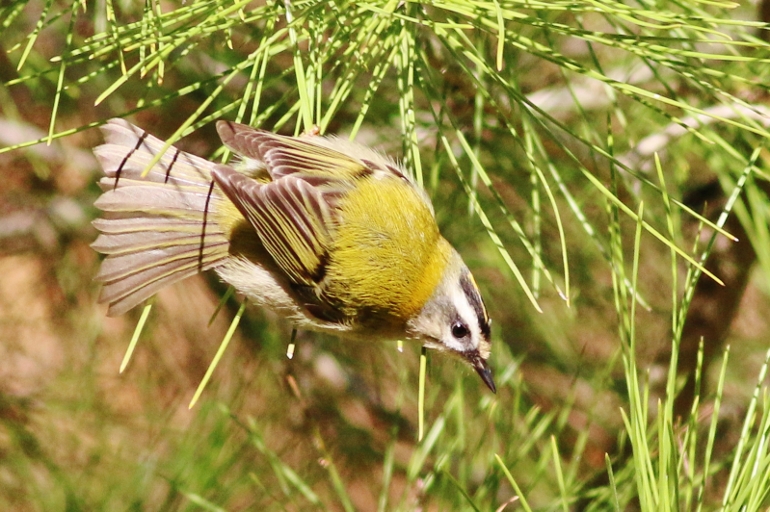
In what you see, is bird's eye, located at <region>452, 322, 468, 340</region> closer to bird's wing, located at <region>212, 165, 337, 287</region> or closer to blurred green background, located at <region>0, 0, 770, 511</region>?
blurred green background, located at <region>0, 0, 770, 511</region>

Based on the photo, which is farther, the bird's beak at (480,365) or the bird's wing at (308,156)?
the bird's beak at (480,365)

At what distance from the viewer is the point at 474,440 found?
4.58ft

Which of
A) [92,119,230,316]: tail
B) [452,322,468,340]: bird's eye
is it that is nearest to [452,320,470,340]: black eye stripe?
[452,322,468,340]: bird's eye

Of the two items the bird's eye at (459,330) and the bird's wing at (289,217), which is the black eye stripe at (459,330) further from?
the bird's wing at (289,217)

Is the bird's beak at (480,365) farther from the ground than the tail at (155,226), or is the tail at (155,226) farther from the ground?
the tail at (155,226)

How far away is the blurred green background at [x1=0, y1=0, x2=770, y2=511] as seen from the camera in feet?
2.55

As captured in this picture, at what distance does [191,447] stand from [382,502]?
1.14ft

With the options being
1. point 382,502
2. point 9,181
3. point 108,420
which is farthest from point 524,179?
point 9,181

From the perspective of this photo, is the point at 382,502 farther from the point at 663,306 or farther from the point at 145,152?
the point at 663,306

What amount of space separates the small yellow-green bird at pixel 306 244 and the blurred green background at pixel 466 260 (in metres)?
0.09

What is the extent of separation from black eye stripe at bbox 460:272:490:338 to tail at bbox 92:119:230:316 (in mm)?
318

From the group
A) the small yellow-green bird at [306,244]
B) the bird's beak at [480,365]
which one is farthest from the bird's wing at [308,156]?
the bird's beak at [480,365]

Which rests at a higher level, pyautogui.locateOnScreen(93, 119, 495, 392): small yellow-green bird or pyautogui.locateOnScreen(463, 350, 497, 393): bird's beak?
pyautogui.locateOnScreen(93, 119, 495, 392): small yellow-green bird

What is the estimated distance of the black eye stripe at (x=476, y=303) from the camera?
1060 mm
